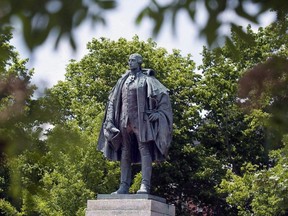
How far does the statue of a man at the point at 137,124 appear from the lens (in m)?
10.3

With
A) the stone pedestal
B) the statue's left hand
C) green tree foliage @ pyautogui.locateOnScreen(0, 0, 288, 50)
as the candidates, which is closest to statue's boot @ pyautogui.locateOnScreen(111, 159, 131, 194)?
the stone pedestal

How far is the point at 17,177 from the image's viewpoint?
422cm

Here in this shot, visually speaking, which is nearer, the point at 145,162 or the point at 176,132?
the point at 145,162

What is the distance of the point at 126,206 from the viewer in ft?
32.1

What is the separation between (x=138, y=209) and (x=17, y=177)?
5.64 meters

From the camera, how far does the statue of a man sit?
33.9 feet

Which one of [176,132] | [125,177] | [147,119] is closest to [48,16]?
[147,119]

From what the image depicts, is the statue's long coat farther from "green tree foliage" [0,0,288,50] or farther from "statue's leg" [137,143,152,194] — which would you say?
"green tree foliage" [0,0,288,50]

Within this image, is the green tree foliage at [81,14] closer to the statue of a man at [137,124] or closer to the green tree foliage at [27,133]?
the green tree foliage at [27,133]

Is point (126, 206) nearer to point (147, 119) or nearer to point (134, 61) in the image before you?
point (147, 119)

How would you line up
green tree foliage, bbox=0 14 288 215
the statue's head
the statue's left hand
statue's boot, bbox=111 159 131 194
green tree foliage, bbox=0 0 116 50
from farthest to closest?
the statue's head, statue's boot, bbox=111 159 131 194, the statue's left hand, green tree foliage, bbox=0 14 288 215, green tree foliage, bbox=0 0 116 50

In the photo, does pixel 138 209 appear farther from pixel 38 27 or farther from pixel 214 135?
pixel 214 135

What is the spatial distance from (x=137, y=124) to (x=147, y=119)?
167 millimetres

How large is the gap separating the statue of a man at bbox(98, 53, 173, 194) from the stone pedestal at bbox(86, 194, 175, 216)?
0.26 meters
